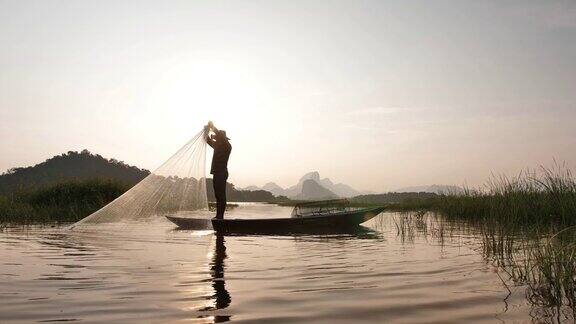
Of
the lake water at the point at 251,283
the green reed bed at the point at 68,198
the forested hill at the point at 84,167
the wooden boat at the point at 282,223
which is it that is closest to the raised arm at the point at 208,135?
the wooden boat at the point at 282,223

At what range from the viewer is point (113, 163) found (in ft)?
399

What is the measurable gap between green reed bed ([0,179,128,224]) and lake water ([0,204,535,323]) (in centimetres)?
1199

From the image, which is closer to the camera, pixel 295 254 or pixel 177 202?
pixel 295 254

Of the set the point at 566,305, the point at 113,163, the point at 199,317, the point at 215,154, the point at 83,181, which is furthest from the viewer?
the point at 113,163

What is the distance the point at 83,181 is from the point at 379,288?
27924 mm

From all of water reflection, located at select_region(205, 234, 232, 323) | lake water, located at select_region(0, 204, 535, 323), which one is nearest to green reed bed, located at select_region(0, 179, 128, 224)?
lake water, located at select_region(0, 204, 535, 323)

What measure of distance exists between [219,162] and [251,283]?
10.6 metres

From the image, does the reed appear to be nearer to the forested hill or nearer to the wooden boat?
the wooden boat

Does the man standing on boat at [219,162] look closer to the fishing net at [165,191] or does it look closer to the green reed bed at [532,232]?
the fishing net at [165,191]

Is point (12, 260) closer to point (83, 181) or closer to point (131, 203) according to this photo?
point (131, 203)

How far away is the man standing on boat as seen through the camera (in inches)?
685

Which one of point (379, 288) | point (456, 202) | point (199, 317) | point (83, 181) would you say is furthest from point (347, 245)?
point (83, 181)

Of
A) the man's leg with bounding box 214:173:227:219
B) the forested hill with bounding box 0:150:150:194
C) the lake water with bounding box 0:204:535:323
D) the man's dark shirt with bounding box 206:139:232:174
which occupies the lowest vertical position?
the lake water with bounding box 0:204:535:323

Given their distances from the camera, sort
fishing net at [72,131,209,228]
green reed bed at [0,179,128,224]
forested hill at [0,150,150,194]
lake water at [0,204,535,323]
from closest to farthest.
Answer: lake water at [0,204,535,323] < fishing net at [72,131,209,228] < green reed bed at [0,179,128,224] < forested hill at [0,150,150,194]
